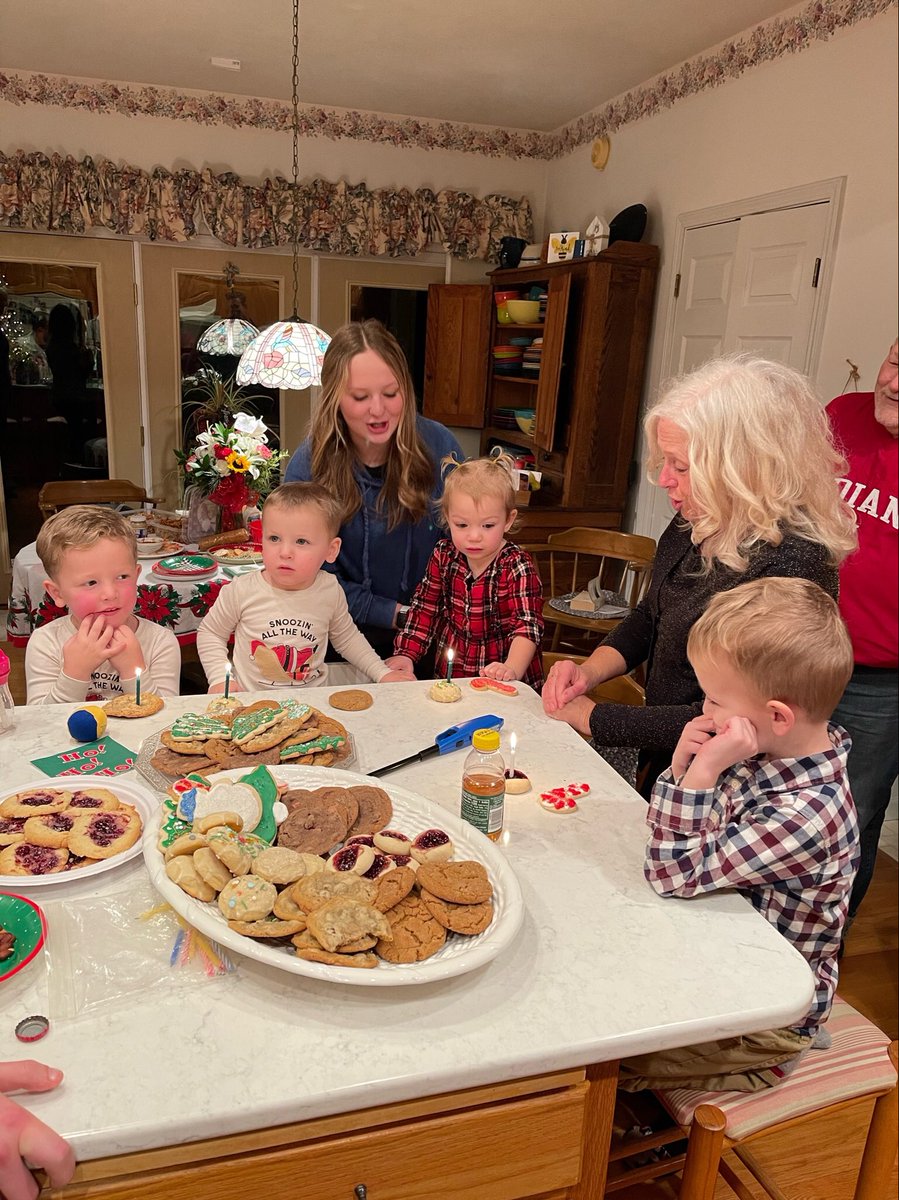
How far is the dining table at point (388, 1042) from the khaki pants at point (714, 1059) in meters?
0.11

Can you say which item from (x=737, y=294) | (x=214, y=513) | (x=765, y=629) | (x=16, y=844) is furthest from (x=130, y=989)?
(x=737, y=294)

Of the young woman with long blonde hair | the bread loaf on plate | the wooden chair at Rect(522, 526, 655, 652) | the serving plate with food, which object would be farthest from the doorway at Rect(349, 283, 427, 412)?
the young woman with long blonde hair

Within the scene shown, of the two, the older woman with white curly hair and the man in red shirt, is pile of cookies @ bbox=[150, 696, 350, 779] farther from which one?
the man in red shirt

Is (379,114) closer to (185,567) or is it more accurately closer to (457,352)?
(457,352)

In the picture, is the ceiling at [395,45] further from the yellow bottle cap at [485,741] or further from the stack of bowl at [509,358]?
the yellow bottle cap at [485,741]

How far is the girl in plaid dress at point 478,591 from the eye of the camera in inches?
68.0

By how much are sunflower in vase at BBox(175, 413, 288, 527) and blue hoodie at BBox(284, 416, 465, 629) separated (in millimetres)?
947

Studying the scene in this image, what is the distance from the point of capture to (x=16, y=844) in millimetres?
952

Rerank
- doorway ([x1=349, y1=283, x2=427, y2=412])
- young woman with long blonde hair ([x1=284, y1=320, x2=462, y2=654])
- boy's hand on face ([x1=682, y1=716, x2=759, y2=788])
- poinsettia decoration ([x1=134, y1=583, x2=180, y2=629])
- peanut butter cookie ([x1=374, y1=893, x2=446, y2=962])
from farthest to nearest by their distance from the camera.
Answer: doorway ([x1=349, y1=283, x2=427, y2=412]) → poinsettia decoration ([x1=134, y1=583, x2=180, y2=629]) → young woman with long blonde hair ([x1=284, y1=320, x2=462, y2=654]) → boy's hand on face ([x1=682, y1=716, x2=759, y2=788]) → peanut butter cookie ([x1=374, y1=893, x2=446, y2=962])

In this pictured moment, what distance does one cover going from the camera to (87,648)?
1414 millimetres

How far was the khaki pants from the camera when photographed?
0.94 metres

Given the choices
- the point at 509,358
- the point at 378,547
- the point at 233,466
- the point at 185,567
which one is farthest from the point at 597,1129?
the point at 509,358

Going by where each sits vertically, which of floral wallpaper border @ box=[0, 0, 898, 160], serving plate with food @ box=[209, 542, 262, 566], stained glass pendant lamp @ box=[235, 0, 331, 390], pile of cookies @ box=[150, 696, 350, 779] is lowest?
serving plate with food @ box=[209, 542, 262, 566]

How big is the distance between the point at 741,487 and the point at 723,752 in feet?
1.59
